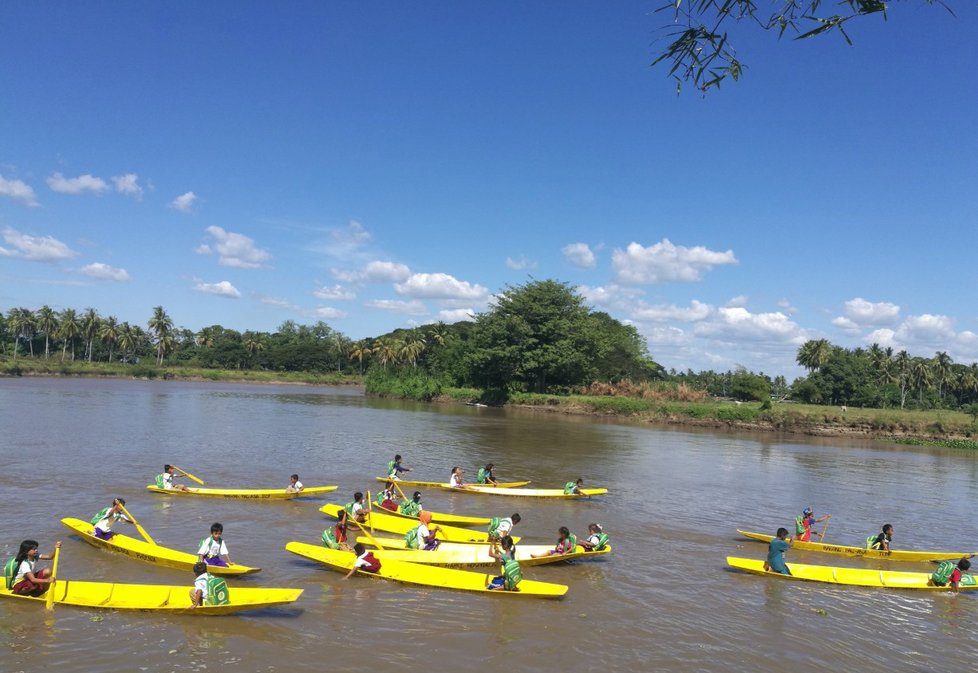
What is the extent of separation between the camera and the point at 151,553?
1418 cm

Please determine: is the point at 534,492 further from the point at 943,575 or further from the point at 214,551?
the point at 214,551

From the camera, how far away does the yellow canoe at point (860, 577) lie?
1534cm

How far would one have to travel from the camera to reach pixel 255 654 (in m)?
10.4

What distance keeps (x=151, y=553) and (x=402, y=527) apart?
21.2ft

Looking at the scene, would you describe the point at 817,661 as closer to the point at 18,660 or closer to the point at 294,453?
the point at 18,660

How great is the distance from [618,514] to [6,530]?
59.4 feet

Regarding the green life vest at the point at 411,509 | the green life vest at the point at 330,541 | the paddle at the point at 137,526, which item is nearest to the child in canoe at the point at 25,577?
the paddle at the point at 137,526

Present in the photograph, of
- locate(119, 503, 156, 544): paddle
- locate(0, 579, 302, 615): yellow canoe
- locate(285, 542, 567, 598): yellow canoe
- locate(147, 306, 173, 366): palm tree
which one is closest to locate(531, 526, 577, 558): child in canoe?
locate(285, 542, 567, 598): yellow canoe

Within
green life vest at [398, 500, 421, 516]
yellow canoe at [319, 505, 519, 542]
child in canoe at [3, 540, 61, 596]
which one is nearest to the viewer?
child in canoe at [3, 540, 61, 596]

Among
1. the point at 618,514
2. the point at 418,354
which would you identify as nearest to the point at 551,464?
the point at 618,514

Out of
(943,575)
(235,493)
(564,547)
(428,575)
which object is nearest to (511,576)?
(428,575)

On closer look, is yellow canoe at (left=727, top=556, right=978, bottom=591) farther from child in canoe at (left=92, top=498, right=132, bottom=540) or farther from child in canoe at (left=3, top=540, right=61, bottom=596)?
child in canoe at (left=92, top=498, right=132, bottom=540)

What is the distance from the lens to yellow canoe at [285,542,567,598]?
1329 centimetres

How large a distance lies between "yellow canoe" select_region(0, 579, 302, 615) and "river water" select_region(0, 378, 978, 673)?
0.18 m
